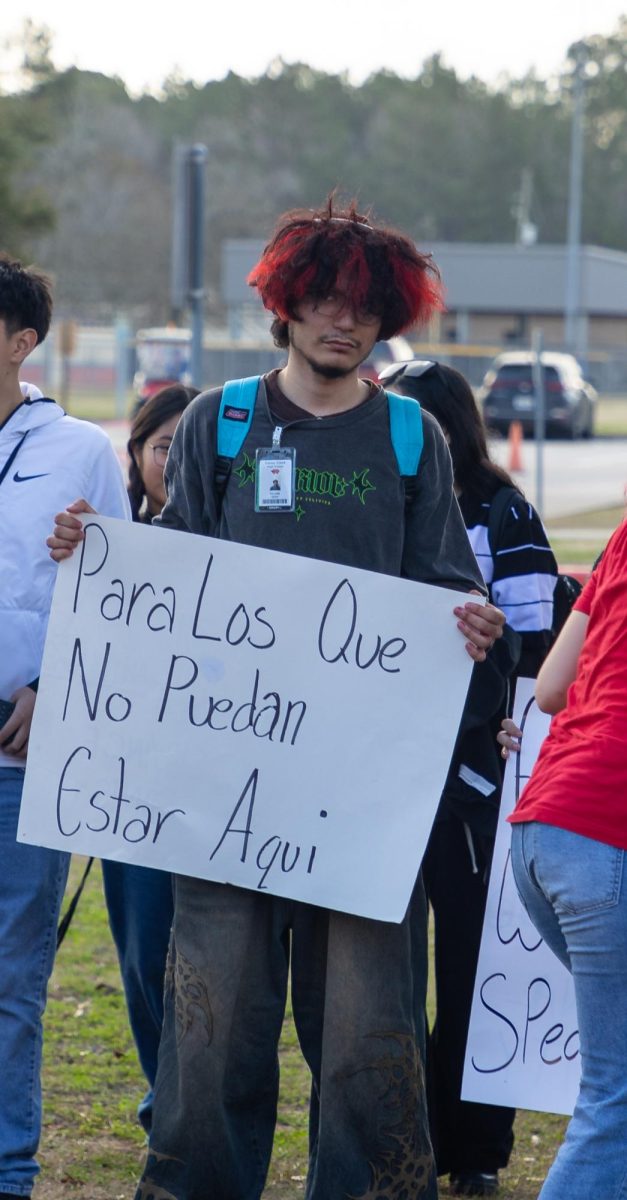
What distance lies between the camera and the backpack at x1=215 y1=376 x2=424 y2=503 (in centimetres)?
312

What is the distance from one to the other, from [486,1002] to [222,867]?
88 centimetres

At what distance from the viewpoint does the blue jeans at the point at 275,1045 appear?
3.06m

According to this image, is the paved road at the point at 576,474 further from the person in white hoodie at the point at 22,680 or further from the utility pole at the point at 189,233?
the person in white hoodie at the point at 22,680

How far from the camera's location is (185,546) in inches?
126

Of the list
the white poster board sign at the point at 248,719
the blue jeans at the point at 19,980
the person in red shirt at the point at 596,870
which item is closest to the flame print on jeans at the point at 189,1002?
the white poster board sign at the point at 248,719

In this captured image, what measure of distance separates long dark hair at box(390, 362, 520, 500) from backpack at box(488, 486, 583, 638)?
0.03m

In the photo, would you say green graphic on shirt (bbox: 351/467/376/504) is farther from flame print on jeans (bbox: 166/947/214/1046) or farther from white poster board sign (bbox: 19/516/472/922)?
flame print on jeans (bbox: 166/947/214/1046)

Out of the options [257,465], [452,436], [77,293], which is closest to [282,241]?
[257,465]

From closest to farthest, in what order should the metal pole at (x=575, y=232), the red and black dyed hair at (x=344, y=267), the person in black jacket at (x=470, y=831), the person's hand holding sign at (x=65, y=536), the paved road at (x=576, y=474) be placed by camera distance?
the red and black dyed hair at (x=344, y=267), the person's hand holding sign at (x=65, y=536), the person in black jacket at (x=470, y=831), the paved road at (x=576, y=474), the metal pole at (x=575, y=232)

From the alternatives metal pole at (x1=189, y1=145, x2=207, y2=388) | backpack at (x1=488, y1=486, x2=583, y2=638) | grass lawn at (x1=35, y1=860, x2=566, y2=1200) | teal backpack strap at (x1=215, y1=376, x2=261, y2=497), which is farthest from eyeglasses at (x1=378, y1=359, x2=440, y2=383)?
metal pole at (x1=189, y1=145, x2=207, y2=388)

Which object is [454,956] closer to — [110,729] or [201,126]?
[110,729]

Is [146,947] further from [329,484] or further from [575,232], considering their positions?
[575,232]

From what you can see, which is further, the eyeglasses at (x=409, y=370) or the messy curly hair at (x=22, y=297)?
the eyeglasses at (x=409, y=370)

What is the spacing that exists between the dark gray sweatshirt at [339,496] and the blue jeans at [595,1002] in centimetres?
73
